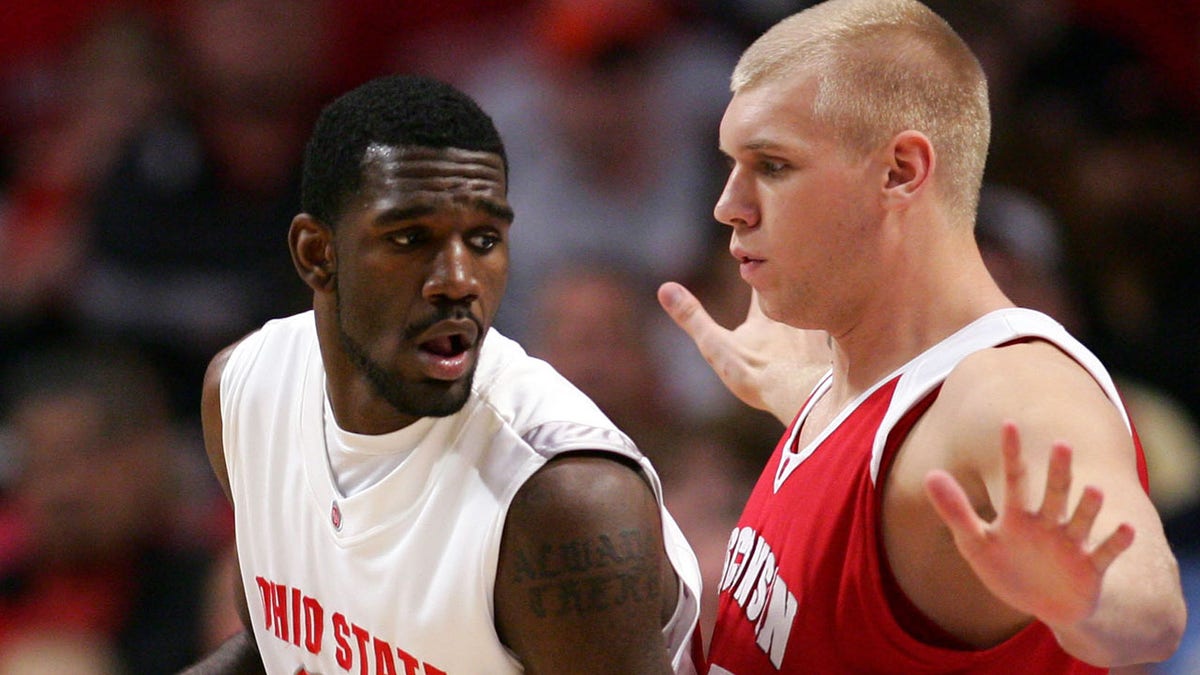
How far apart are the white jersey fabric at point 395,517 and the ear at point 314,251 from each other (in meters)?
0.28

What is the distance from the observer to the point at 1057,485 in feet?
5.65

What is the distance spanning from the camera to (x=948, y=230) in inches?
96.5

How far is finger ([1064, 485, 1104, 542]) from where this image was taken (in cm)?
170

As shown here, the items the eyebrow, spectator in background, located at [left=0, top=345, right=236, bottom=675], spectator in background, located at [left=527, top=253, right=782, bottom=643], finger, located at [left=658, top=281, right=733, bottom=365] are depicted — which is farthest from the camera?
spectator in background, located at [left=0, top=345, right=236, bottom=675]

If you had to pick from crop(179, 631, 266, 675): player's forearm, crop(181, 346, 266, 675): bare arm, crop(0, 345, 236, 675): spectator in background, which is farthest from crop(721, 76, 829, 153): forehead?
crop(0, 345, 236, 675): spectator in background

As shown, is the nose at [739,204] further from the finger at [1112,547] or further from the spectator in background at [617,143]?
the spectator in background at [617,143]

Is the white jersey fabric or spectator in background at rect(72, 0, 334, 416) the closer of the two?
the white jersey fabric

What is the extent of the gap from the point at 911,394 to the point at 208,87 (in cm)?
364

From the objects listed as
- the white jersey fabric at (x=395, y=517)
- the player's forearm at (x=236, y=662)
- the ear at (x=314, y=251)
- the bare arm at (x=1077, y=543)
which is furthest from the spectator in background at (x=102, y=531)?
the bare arm at (x=1077, y=543)

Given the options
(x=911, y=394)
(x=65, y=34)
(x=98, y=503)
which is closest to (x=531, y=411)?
(x=911, y=394)

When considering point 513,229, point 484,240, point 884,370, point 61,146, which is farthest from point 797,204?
point 61,146

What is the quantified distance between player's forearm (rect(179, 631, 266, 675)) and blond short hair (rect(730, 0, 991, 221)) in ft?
4.87

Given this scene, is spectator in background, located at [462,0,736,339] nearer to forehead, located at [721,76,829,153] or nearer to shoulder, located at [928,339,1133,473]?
forehead, located at [721,76,829,153]

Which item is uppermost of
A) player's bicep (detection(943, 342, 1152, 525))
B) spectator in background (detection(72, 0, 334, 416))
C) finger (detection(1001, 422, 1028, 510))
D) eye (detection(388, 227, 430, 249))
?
spectator in background (detection(72, 0, 334, 416))
